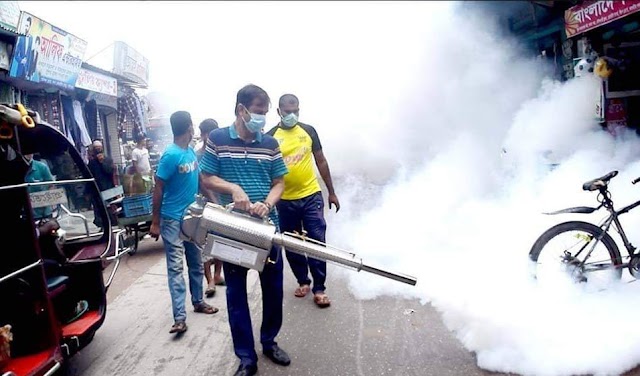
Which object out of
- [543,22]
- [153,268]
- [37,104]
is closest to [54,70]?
[37,104]

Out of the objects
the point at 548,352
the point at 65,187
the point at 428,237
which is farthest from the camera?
the point at 428,237

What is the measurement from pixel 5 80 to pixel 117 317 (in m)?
4.60

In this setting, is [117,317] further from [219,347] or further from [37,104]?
[37,104]

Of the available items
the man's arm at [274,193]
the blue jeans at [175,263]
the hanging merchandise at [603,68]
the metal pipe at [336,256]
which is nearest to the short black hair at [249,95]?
the man's arm at [274,193]

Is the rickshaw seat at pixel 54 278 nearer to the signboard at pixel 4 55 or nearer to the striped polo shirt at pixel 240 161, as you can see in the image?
the striped polo shirt at pixel 240 161

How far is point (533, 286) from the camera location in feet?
11.3

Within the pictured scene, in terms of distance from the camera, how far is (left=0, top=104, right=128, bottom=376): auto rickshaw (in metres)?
2.58

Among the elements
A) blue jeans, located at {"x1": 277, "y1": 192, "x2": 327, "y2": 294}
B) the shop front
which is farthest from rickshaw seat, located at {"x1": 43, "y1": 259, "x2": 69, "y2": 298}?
the shop front

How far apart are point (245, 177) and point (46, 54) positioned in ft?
19.8

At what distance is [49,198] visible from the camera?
12.0 ft

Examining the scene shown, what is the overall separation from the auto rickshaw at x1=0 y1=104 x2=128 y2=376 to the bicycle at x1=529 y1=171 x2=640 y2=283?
3.49 meters

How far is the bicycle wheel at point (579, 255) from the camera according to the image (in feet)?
10.8

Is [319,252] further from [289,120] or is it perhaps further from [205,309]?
[205,309]

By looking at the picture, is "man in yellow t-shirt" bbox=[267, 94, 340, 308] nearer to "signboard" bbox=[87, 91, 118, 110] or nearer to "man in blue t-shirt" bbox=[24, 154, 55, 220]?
"man in blue t-shirt" bbox=[24, 154, 55, 220]
